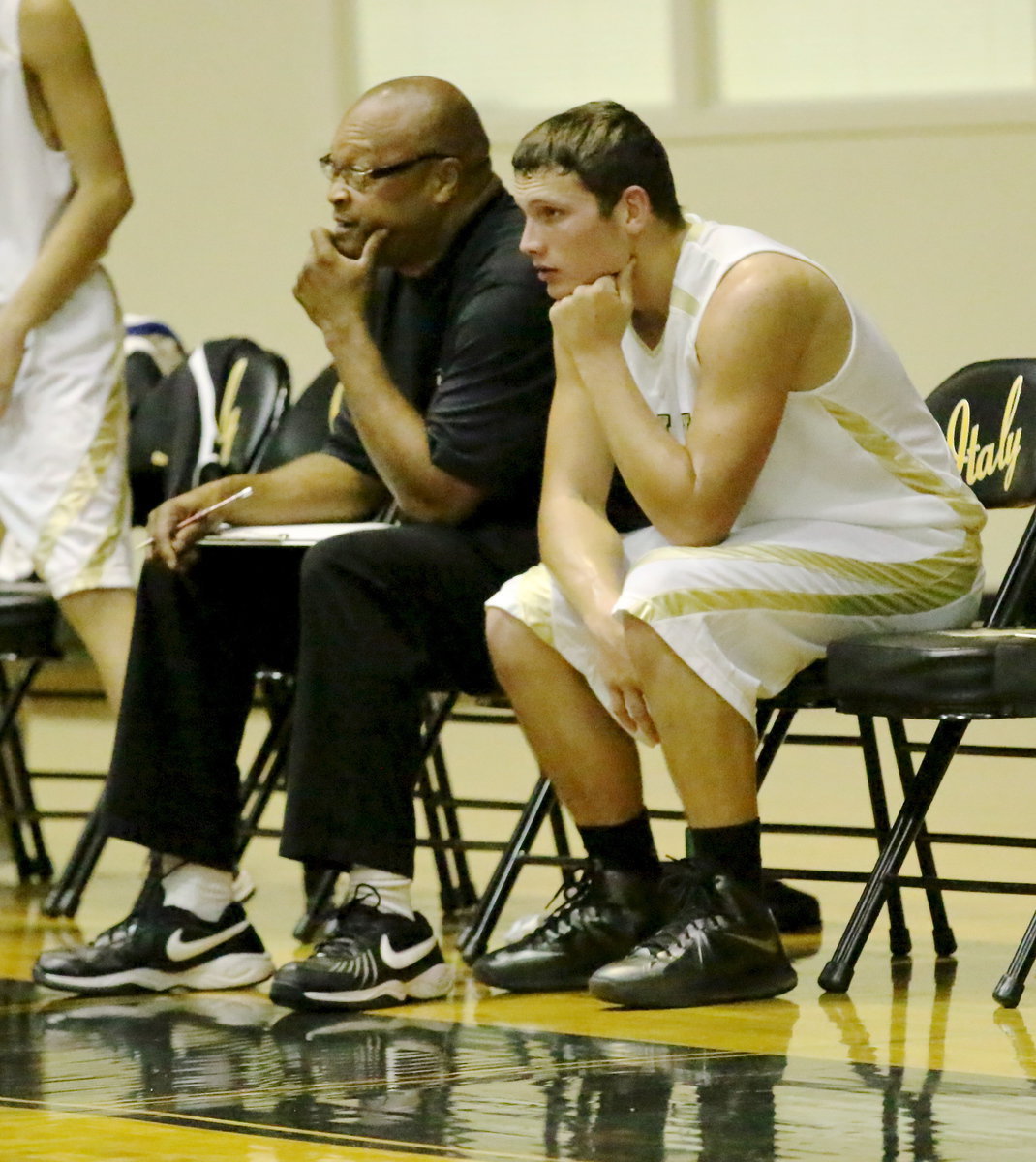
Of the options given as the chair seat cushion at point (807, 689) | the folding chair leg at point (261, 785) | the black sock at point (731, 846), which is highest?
the chair seat cushion at point (807, 689)

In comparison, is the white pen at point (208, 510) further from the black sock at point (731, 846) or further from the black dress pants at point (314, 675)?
the black sock at point (731, 846)

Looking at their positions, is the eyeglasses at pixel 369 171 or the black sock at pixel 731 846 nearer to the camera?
the black sock at pixel 731 846

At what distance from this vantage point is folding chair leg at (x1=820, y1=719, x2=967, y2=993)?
2848mm

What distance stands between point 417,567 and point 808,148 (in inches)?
180

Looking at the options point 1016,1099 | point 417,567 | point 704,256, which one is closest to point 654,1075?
point 1016,1099

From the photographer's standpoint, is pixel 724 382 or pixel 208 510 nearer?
pixel 724 382

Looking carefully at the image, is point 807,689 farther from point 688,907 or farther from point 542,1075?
point 542,1075

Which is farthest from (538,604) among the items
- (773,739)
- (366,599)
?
(773,739)

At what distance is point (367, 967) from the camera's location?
2.85m

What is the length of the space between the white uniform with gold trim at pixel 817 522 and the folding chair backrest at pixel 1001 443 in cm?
11

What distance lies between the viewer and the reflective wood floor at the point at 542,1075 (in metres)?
2.01

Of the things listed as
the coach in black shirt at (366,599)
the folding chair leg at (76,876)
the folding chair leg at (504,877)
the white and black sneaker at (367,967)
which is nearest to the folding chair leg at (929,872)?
the folding chair leg at (504,877)

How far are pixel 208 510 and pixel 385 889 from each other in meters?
0.64

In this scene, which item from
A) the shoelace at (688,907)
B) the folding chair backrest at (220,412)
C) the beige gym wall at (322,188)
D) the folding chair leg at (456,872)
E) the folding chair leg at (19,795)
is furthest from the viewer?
the beige gym wall at (322,188)
